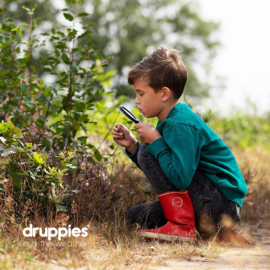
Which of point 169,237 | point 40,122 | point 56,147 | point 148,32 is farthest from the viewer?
point 148,32

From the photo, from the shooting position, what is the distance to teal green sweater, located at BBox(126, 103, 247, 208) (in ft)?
8.02

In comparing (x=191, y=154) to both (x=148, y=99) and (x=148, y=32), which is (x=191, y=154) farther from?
(x=148, y=32)

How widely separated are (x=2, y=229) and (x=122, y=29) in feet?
73.0

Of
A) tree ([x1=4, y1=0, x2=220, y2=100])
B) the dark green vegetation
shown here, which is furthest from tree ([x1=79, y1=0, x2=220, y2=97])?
the dark green vegetation

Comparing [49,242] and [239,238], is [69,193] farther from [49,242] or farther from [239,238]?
[239,238]

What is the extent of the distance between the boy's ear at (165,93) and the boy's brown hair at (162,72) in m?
0.03

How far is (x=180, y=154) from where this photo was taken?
243 centimetres

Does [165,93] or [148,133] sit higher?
[165,93]

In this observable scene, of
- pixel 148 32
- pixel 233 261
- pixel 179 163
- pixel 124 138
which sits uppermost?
pixel 148 32

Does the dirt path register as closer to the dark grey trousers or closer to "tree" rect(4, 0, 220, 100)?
the dark grey trousers

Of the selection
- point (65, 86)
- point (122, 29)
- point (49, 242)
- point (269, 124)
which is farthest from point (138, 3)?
point (49, 242)

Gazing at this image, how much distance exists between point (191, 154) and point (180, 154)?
78 millimetres

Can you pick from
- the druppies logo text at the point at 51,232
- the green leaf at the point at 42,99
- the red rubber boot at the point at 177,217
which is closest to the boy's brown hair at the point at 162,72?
the red rubber boot at the point at 177,217

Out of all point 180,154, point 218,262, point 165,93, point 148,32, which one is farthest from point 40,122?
point 148,32
